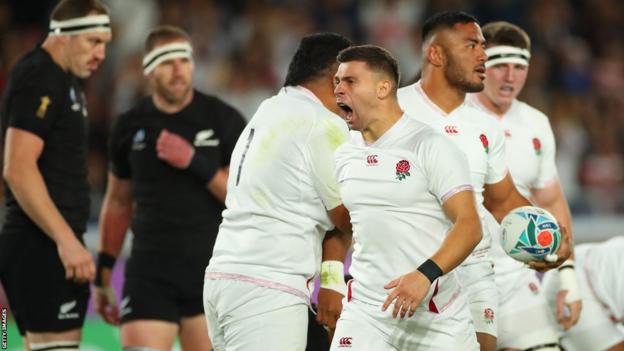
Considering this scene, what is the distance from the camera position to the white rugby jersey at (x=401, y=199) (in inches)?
219

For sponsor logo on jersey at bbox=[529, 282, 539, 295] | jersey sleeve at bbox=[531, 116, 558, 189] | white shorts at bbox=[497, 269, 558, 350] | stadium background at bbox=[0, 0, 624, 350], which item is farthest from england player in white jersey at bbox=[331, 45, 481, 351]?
stadium background at bbox=[0, 0, 624, 350]

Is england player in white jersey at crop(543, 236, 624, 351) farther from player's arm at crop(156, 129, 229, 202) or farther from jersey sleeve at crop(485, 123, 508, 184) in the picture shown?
player's arm at crop(156, 129, 229, 202)

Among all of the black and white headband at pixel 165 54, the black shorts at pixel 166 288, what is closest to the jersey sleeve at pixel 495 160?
the black shorts at pixel 166 288

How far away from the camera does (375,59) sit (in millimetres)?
5781

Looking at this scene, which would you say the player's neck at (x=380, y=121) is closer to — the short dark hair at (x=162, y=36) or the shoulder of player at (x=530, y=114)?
the shoulder of player at (x=530, y=114)

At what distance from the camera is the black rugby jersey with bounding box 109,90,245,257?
788cm

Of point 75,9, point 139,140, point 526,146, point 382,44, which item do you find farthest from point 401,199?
point 382,44

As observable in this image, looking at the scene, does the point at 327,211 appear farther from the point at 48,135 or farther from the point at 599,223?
the point at 599,223

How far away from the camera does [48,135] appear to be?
7117 mm

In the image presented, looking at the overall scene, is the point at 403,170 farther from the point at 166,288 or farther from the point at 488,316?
the point at 166,288

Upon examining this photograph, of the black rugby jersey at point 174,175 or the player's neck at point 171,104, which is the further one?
the player's neck at point 171,104

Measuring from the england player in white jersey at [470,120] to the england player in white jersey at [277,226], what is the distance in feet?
2.40

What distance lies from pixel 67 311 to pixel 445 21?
8.94 feet

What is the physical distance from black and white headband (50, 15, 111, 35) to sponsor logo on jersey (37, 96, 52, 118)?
487 mm
